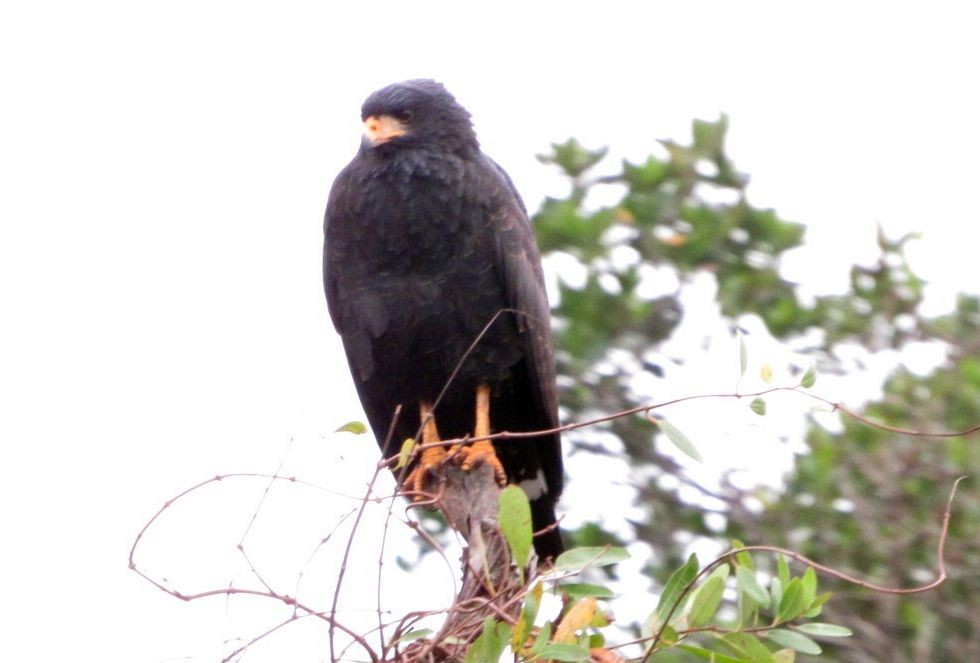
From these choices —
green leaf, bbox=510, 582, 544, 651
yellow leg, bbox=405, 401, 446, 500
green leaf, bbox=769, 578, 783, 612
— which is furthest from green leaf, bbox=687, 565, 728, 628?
yellow leg, bbox=405, 401, 446, 500

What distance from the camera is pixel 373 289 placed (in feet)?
16.9

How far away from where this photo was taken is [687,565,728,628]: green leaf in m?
3.05

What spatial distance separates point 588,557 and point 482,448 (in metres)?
1.70

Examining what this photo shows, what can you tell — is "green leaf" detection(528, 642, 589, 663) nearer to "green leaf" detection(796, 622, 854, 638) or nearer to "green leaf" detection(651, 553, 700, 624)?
"green leaf" detection(651, 553, 700, 624)

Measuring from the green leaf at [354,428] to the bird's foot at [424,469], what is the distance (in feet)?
2.52

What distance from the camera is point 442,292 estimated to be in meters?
5.07

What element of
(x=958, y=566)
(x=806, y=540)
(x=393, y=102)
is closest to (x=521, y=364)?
(x=393, y=102)

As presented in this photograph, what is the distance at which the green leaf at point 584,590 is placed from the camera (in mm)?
3162

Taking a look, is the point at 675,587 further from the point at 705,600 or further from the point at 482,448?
the point at 482,448

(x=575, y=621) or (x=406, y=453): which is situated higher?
(x=406, y=453)

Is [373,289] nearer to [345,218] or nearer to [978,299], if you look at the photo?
[345,218]

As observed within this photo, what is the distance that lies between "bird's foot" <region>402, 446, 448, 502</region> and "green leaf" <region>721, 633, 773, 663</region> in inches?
56.9

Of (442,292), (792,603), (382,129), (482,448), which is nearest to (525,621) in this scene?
(792,603)

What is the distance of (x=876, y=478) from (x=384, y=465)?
362 cm
